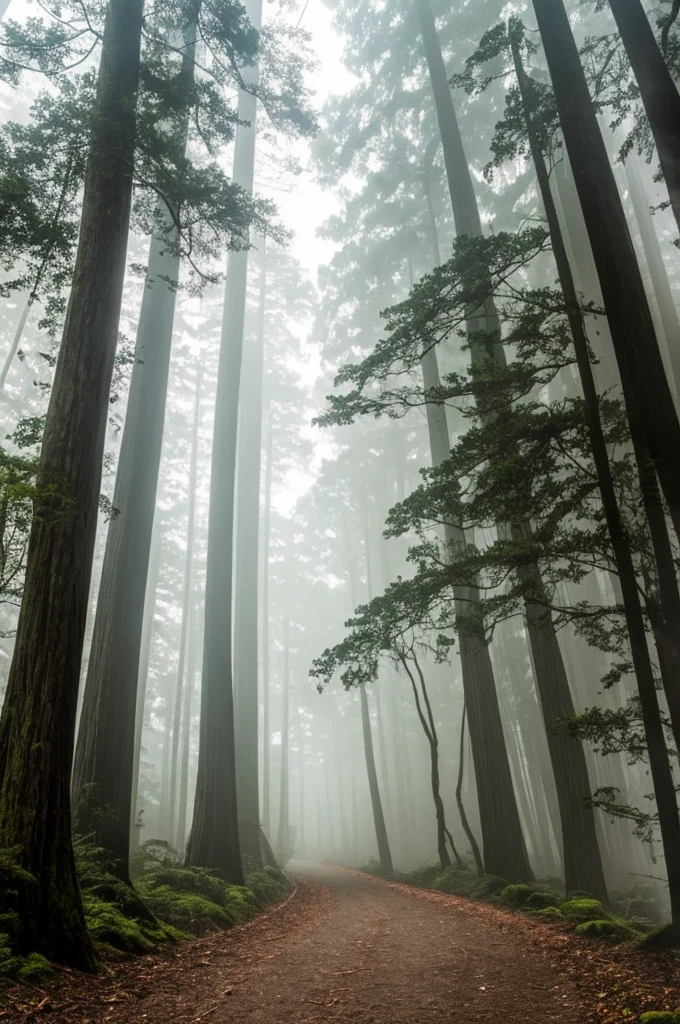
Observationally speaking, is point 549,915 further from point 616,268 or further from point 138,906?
point 616,268

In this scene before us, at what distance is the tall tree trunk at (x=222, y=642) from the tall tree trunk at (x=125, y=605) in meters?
2.59

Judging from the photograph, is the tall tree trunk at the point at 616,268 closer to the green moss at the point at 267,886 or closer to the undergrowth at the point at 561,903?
the undergrowth at the point at 561,903

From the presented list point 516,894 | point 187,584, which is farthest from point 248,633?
point 187,584

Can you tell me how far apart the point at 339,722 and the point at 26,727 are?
3977 centimetres

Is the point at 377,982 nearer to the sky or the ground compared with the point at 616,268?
nearer to the ground

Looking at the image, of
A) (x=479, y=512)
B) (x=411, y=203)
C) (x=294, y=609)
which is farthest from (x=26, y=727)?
(x=294, y=609)

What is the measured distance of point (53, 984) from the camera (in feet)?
11.3

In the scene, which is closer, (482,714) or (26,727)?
(26,727)

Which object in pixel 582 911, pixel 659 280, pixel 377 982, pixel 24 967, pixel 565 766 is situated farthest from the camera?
pixel 659 280

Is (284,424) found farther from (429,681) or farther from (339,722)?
(339,722)

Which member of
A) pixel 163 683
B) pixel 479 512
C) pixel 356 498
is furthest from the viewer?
pixel 163 683

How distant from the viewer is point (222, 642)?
10.6m

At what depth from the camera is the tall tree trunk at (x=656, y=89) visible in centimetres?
495

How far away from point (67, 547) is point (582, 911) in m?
6.61
